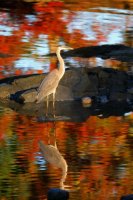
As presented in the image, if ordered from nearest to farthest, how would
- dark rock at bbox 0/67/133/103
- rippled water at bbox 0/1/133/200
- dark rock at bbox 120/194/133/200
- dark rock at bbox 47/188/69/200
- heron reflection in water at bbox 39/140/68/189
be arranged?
dark rock at bbox 120/194/133/200 < dark rock at bbox 47/188/69/200 < rippled water at bbox 0/1/133/200 < heron reflection in water at bbox 39/140/68/189 < dark rock at bbox 0/67/133/103

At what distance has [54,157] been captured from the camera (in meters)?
10.8

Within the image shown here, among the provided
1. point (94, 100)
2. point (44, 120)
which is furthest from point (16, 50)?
point (44, 120)

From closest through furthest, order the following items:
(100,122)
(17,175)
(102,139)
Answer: (17,175) → (102,139) → (100,122)

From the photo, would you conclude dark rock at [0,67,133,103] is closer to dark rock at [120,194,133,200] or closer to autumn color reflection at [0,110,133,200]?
autumn color reflection at [0,110,133,200]

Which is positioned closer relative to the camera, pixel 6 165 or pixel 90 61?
pixel 6 165

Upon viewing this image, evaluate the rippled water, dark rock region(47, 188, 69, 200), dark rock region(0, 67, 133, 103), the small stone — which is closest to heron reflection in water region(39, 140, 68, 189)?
the rippled water

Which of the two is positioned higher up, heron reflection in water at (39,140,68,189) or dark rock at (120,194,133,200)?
dark rock at (120,194,133,200)

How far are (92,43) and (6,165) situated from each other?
11970 millimetres

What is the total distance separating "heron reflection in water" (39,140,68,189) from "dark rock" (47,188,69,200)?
0.85m

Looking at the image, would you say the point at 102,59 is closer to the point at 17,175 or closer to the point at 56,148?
the point at 56,148

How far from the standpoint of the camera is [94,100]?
15227 millimetres

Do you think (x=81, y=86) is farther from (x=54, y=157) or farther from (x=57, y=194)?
(x=57, y=194)

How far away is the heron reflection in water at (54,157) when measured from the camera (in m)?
10.2

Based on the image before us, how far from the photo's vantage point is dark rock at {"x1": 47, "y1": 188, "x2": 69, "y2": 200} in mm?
8523
